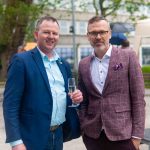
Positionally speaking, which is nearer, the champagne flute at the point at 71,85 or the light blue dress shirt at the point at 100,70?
the champagne flute at the point at 71,85

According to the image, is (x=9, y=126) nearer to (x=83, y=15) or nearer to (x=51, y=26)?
(x=51, y=26)

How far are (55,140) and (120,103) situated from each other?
0.61 m

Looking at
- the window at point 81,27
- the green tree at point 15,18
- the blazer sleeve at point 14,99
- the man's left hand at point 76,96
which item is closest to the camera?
the blazer sleeve at point 14,99

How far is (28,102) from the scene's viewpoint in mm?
3582

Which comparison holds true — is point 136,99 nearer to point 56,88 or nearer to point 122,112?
point 122,112

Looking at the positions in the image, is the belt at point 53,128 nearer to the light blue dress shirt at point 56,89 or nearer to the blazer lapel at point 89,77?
the light blue dress shirt at point 56,89

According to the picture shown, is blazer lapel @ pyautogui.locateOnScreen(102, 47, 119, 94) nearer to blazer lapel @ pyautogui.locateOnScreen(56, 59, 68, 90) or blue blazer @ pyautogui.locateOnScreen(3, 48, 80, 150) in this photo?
blazer lapel @ pyautogui.locateOnScreen(56, 59, 68, 90)

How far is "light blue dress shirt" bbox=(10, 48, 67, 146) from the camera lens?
3664 millimetres

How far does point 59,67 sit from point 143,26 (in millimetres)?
7664

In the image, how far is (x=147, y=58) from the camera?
46.8 meters

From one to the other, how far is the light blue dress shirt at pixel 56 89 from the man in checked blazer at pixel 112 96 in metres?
0.23

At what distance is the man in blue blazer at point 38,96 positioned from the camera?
3.53m

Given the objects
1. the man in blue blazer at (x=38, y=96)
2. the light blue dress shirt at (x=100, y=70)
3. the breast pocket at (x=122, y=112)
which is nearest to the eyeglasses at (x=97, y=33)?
the light blue dress shirt at (x=100, y=70)

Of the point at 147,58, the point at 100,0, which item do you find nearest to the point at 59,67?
the point at 100,0
